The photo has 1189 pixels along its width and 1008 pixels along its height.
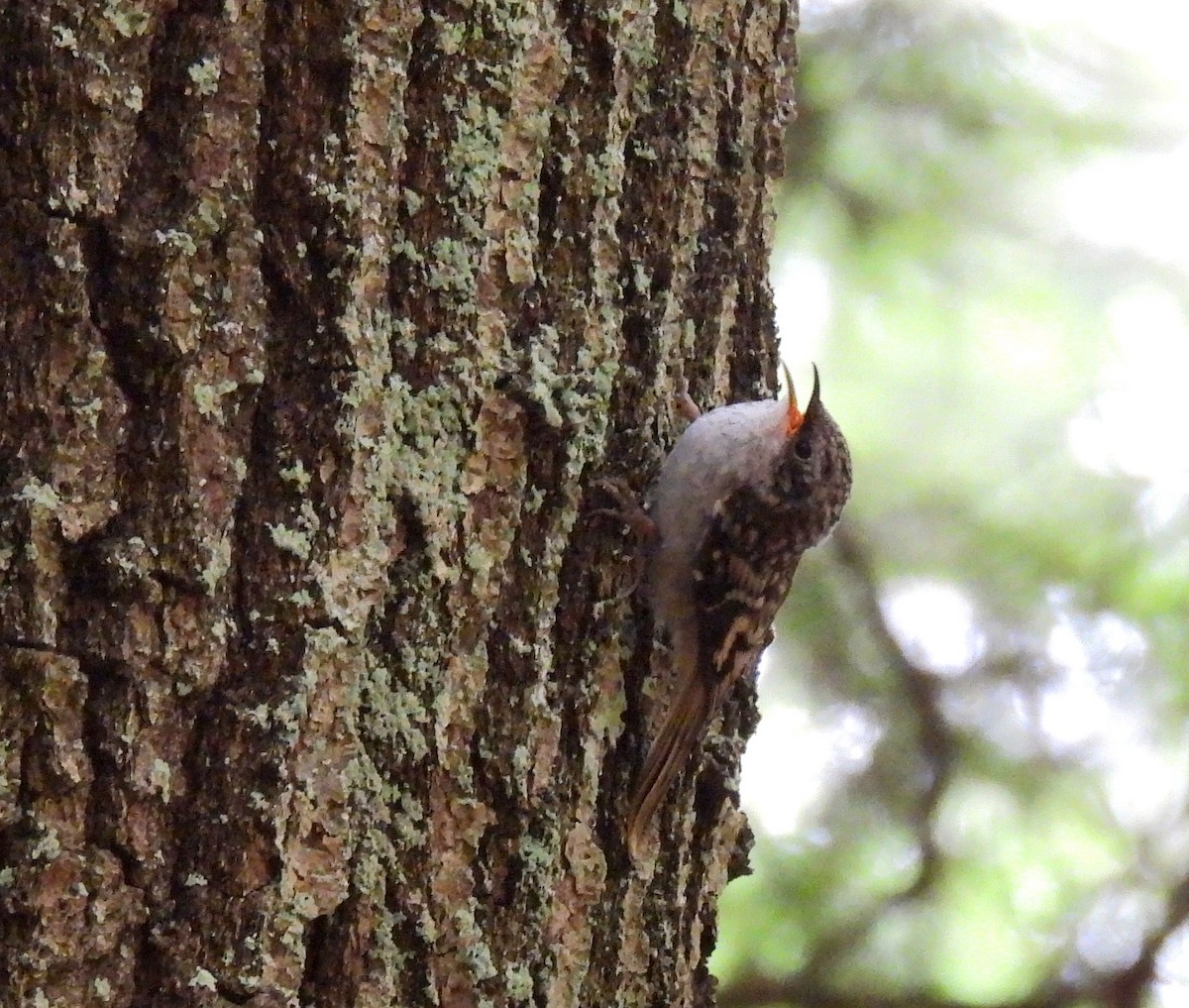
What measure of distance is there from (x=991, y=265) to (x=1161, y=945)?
1.45 m

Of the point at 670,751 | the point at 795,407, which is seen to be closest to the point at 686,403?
the point at 670,751

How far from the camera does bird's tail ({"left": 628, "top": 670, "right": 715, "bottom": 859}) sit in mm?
1605

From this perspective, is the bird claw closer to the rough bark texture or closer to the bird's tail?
the rough bark texture

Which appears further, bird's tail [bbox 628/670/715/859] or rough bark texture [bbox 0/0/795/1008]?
bird's tail [bbox 628/670/715/859]

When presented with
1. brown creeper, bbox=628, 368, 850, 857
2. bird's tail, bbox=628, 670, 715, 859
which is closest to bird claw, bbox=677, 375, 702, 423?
brown creeper, bbox=628, 368, 850, 857

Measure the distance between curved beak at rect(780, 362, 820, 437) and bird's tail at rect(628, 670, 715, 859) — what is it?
1.92ft

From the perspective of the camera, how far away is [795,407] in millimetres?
2217

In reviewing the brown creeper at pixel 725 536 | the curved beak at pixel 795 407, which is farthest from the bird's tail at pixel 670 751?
the curved beak at pixel 795 407

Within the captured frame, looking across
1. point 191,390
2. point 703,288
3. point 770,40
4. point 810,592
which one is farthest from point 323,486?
point 810,592

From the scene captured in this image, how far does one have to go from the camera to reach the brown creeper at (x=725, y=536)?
1705 millimetres

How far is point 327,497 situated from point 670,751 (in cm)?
52

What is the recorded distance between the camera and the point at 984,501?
315 cm

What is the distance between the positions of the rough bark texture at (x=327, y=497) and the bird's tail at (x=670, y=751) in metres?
0.02

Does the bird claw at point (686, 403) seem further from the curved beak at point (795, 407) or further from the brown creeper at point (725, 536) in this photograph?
the curved beak at point (795, 407)
